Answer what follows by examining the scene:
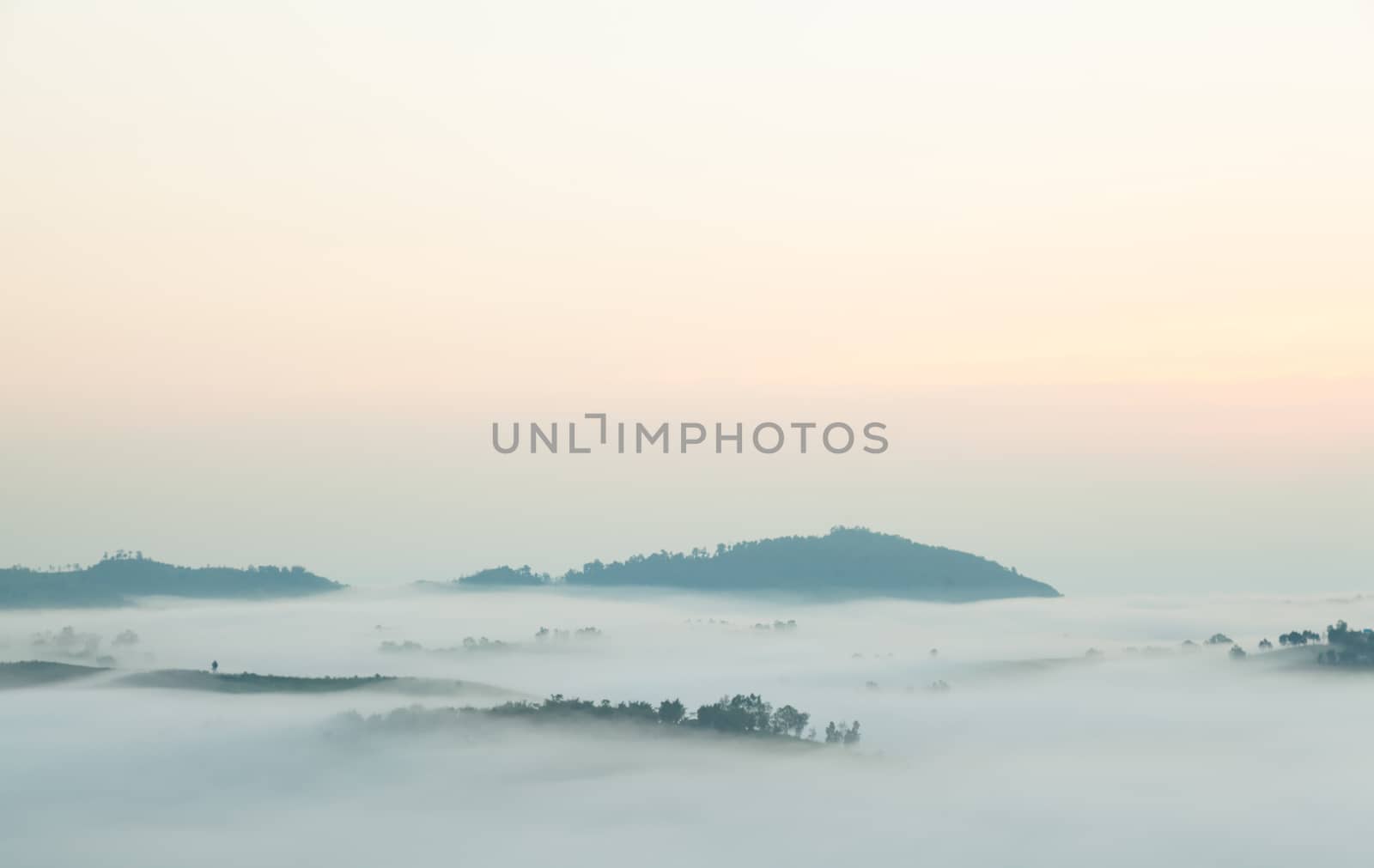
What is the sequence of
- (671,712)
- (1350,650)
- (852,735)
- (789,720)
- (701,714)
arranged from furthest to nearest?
(1350,650)
(852,735)
(789,720)
(701,714)
(671,712)

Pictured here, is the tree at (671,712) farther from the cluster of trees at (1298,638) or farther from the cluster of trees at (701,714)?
the cluster of trees at (1298,638)

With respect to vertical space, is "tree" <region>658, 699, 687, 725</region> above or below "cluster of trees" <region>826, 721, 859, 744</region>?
above

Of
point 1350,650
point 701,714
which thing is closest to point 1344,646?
point 1350,650

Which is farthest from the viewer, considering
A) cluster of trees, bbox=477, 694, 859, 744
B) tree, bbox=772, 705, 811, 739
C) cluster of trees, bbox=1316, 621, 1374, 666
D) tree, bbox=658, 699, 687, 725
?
cluster of trees, bbox=1316, 621, 1374, 666

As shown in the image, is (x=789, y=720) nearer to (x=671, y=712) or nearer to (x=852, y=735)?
(x=852, y=735)

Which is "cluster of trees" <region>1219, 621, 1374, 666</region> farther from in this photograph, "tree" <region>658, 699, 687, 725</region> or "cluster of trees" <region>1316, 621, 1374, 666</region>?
"tree" <region>658, 699, 687, 725</region>

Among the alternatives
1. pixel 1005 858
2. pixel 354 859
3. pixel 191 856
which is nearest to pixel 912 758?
pixel 1005 858

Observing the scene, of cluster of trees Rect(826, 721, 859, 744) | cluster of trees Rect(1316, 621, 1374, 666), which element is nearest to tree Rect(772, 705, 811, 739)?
cluster of trees Rect(826, 721, 859, 744)

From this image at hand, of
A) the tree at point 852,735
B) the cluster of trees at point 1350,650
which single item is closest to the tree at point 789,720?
the tree at point 852,735

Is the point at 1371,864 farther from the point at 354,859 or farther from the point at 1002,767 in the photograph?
the point at 354,859

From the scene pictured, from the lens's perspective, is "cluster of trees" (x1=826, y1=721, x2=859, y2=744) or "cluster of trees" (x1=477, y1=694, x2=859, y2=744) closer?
"cluster of trees" (x1=477, y1=694, x2=859, y2=744)
